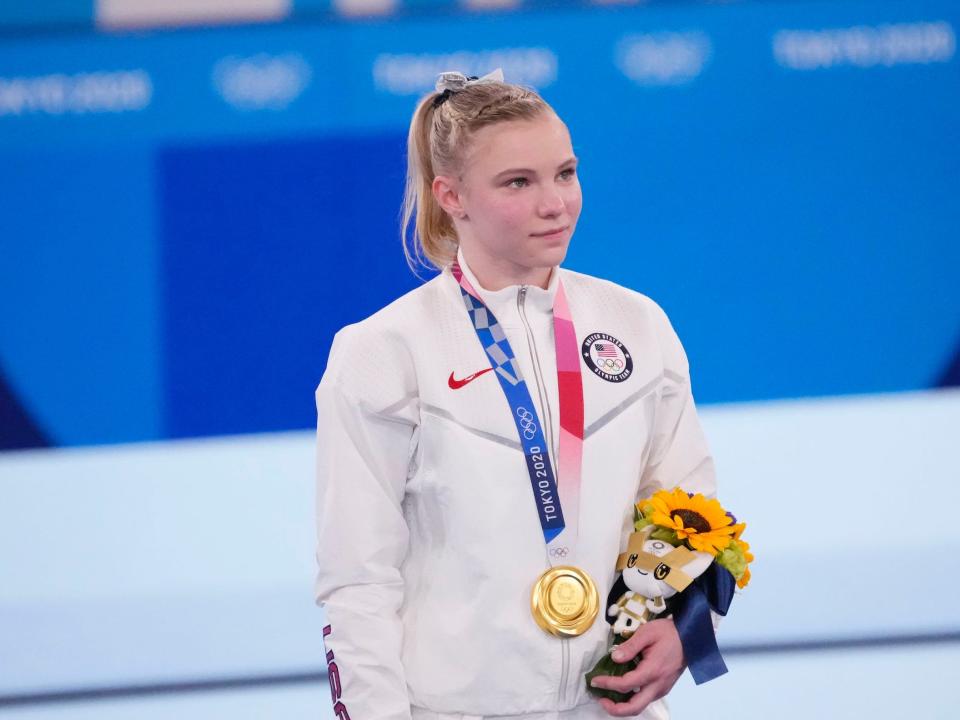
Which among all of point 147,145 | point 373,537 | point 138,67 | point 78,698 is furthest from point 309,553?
point 373,537

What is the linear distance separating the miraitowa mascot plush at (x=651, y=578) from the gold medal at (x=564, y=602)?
2.2 inches

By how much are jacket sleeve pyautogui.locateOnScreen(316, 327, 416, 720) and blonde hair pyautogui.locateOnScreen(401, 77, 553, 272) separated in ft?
0.94

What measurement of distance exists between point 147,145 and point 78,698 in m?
1.65

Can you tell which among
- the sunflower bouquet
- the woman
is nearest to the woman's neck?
the woman

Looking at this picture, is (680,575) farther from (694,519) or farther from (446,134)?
(446,134)

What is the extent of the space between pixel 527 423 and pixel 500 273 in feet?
0.77

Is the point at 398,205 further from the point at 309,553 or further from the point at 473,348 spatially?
the point at 473,348

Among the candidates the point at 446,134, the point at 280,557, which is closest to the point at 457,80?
the point at 446,134

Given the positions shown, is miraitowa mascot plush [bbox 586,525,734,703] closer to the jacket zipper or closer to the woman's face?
the jacket zipper

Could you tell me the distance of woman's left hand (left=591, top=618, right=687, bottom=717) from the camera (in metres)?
Result: 1.56

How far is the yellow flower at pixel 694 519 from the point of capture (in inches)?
64.1

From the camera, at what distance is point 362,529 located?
160 centimetres

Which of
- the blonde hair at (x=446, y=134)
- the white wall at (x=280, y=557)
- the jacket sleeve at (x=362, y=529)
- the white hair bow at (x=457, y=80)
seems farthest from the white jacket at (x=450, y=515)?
the white wall at (x=280, y=557)

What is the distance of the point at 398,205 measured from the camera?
12.4 feet
